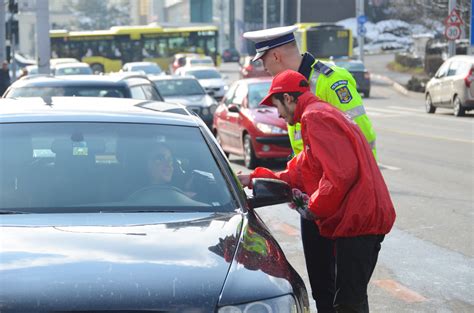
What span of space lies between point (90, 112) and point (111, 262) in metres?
1.89

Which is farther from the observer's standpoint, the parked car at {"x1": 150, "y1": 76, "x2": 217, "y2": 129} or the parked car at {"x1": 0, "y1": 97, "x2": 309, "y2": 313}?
the parked car at {"x1": 150, "y1": 76, "x2": 217, "y2": 129}

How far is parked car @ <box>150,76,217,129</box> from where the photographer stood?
24.6 meters

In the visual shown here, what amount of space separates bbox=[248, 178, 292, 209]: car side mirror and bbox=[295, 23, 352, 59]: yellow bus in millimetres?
47532

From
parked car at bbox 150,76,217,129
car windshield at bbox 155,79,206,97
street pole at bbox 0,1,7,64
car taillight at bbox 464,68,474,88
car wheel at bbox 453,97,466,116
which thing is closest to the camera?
parked car at bbox 150,76,217,129

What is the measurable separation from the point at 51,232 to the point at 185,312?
1011 millimetres

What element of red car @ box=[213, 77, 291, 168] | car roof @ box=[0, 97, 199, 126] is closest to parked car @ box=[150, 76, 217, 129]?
red car @ box=[213, 77, 291, 168]

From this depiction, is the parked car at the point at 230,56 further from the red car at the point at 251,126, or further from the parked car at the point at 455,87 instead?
the red car at the point at 251,126

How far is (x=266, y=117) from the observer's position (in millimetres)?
17641

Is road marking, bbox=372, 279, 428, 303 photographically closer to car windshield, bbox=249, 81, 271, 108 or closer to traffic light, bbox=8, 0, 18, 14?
car windshield, bbox=249, 81, 271, 108

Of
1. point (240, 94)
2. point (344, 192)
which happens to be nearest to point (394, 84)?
point (240, 94)

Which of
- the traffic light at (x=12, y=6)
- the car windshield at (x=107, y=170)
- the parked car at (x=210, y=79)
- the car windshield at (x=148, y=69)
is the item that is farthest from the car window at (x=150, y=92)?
the car windshield at (x=148, y=69)

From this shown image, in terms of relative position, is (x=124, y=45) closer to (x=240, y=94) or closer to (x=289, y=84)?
(x=240, y=94)

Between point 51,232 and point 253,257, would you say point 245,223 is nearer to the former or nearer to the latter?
point 253,257

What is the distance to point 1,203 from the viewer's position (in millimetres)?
5152
